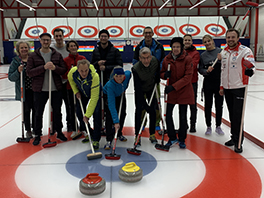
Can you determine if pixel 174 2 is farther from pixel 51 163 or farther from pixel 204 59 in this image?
pixel 51 163

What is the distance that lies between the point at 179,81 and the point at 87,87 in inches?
49.3

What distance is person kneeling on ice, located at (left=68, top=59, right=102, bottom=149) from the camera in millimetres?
2957

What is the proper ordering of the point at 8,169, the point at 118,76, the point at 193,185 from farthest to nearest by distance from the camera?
1. the point at 118,76
2. the point at 8,169
3. the point at 193,185

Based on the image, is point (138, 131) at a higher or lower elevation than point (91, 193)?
higher

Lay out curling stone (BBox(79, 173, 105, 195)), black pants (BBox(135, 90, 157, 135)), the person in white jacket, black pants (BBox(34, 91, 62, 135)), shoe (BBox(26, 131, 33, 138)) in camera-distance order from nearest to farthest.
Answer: curling stone (BBox(79, 173, 105, 195))
the person in white jacket
black pants (BBox(135, 90, 157, 135))
black pants (BBox(34, 91, 62, 135))
shoe (BBox(26, 131, 33, 138))

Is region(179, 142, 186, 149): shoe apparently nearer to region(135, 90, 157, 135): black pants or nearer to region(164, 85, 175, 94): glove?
region(135, 90, 157, 135): black pants

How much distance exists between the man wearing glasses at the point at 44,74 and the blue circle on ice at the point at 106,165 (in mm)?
886

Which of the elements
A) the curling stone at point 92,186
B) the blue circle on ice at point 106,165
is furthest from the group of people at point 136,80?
the curling stone at point 92,186

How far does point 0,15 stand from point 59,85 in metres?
21.9

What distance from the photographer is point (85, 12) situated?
22312 mm

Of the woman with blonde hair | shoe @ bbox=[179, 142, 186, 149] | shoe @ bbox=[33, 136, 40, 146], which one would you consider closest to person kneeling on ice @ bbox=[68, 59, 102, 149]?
shoe @ bbox=[33, 136, 40, 146]

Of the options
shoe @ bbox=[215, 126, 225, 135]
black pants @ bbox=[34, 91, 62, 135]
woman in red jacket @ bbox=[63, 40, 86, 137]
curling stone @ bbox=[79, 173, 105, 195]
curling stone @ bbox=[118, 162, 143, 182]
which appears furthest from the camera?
shoe @ bbox=[215, 126, 225, 135]

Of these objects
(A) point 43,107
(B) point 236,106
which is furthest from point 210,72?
(A) point 43,107

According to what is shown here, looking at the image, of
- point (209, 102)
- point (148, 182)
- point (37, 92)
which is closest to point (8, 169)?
point (37, 92)
